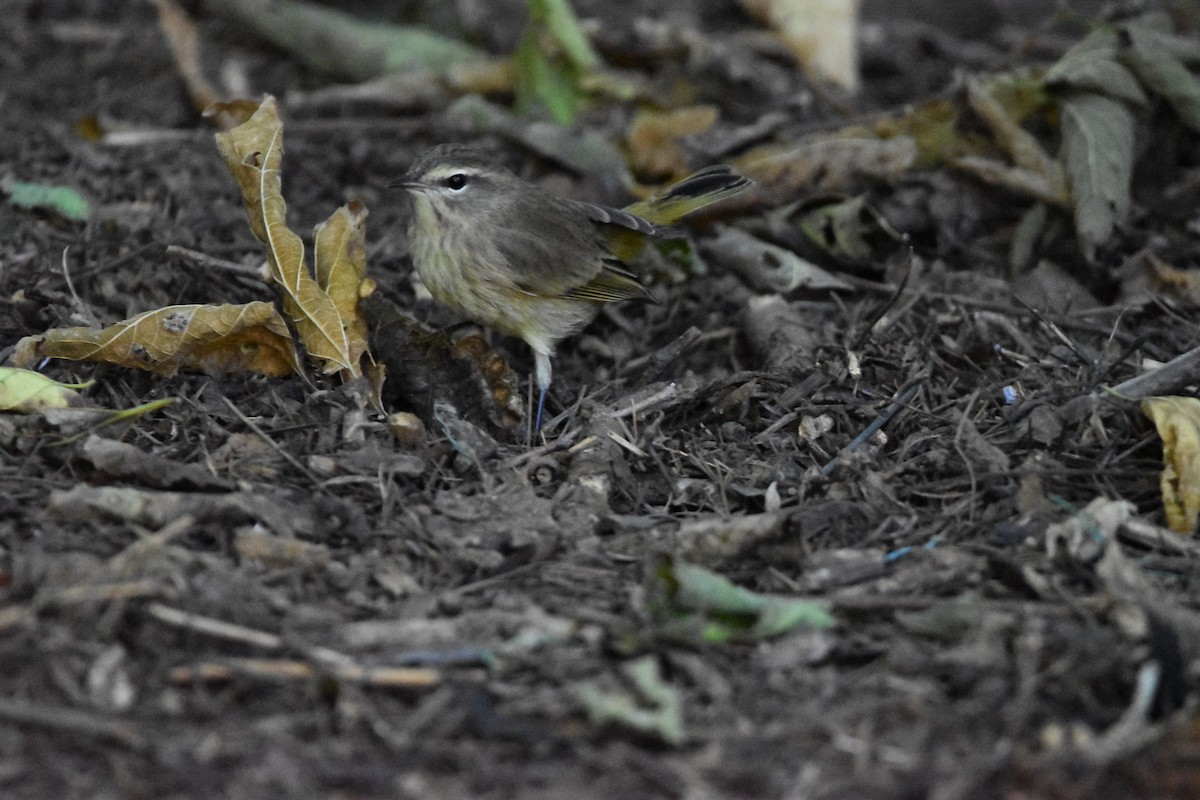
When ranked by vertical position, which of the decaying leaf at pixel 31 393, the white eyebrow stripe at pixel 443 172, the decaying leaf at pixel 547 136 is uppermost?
the white eyebrow stripe at pixel 443 172

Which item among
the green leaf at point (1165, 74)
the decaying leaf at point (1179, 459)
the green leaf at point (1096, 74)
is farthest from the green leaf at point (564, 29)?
the decaying leaf at point (1179, 459)

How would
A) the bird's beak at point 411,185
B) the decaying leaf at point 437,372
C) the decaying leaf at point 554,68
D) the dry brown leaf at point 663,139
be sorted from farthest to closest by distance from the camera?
the decaying leaf at point 554,68 → the dry brown leaf at point 663,139 → the bird's beak at point 411,185 → the decaying leaf at point 437,372

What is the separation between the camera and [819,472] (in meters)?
5.30

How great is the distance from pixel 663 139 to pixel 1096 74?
98.3 inches

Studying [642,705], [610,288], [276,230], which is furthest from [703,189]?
[642,705]

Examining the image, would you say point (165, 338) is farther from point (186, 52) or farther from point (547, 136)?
point (186, 52)

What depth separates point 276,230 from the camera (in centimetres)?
582

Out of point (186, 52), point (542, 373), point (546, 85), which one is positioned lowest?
point (542, 373)

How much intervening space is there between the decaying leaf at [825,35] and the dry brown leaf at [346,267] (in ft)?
14.3

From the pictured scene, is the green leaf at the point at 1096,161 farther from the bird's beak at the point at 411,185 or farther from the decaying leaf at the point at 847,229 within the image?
the bird's beak at the point at 411,185

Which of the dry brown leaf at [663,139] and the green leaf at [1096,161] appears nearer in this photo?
the green leaf at [1096,161]

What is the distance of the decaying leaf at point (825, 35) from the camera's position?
9125mm

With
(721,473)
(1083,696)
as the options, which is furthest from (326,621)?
(1083,696)

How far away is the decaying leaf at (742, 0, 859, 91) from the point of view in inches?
359
